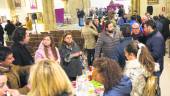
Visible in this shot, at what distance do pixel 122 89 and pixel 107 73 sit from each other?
0.24 m

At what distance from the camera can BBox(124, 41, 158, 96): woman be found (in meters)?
3.36

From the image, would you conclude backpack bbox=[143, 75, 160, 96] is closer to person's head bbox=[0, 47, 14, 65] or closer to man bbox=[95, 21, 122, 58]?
person's head bbox=[0, 47, 14, 65]

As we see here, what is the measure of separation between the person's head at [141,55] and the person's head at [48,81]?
136cm

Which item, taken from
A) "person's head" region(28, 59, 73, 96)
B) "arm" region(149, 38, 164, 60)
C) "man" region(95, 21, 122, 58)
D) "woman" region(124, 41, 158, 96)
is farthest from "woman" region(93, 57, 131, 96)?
"man" region(95, 21, 122, 58)

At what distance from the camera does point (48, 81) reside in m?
2.46

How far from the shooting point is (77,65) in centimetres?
565

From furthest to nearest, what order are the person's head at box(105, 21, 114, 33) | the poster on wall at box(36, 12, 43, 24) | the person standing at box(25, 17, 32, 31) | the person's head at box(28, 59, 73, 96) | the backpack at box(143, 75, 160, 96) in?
the poster on wall at box(36, 12, 43, 24) → the person standing at box(25, 17, 32, 31) → the person's head at box(105, 21, 114, 33) → the backpack at box(143, 75, 160, 96) → the person's head at box(28, 59, 73, 96)

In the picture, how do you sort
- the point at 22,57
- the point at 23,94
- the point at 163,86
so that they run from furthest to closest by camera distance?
the point at 163,86 < the point at 22,57 < the point at 23,94

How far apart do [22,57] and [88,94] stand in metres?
1.46

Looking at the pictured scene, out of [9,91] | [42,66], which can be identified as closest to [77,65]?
[9,91]

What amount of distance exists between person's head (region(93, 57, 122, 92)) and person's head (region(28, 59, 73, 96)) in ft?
1.59

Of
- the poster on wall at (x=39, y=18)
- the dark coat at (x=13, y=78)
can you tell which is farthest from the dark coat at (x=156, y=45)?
the poster on wall at (x=39, y=18)

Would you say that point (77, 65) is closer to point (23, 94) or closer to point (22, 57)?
point (22, 57)

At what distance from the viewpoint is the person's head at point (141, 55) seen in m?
3.57
